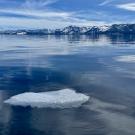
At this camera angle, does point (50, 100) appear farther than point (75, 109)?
Yes

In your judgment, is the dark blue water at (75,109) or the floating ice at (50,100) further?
the floating ice at (50,100)

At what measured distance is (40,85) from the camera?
2192 cm

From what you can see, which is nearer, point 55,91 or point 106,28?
point 55,91

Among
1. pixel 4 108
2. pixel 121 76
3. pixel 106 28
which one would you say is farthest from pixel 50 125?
pixel 106 28

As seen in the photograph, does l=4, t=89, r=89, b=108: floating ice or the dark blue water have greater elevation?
l=4, t=89, r=89, b=108: floating ice

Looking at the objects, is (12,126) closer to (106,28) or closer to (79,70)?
(79,70)

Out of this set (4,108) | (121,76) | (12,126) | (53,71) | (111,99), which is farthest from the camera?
(53,71)

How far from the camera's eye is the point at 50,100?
17328mm

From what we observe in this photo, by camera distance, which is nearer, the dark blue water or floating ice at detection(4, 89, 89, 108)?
the dark blue water

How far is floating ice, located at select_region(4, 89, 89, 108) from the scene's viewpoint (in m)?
16.9

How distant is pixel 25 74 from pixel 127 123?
13535mm

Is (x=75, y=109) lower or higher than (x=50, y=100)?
lower

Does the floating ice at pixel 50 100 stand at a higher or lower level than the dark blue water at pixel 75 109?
higher

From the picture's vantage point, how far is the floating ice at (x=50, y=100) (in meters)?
16.9
